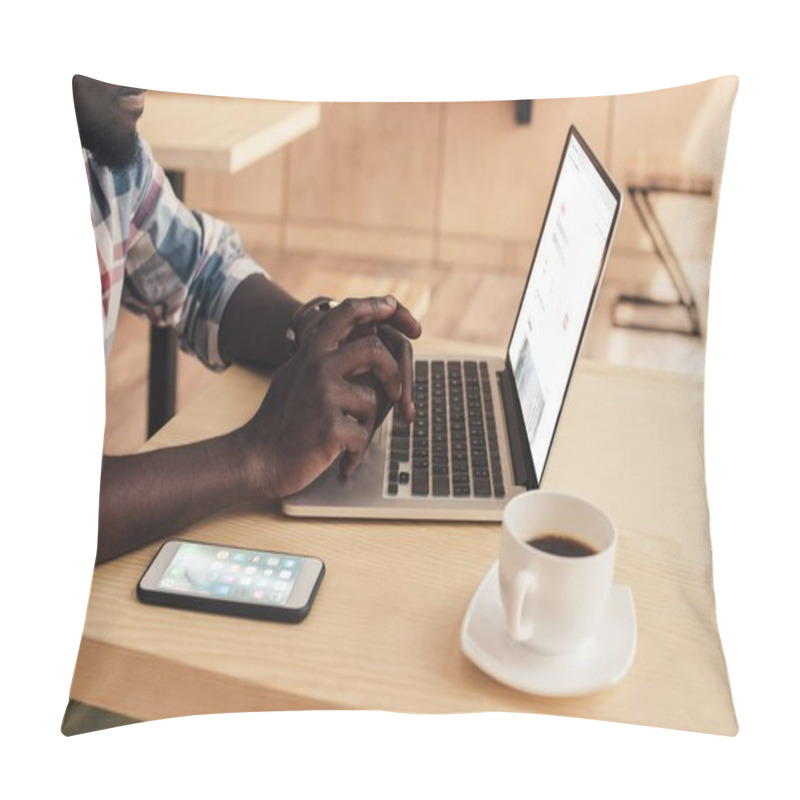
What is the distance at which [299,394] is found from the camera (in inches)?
33.8

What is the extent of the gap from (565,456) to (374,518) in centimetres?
16

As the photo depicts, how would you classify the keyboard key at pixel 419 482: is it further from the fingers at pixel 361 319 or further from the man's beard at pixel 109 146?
the man's beard at pixel 109 146

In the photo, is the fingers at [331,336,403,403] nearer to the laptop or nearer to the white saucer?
the laptop

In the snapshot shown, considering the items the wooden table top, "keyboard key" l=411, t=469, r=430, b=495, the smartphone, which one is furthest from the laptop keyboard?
the wooden table top

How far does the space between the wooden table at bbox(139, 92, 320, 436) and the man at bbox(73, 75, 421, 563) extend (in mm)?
28

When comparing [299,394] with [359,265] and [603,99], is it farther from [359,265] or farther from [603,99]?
[603,99]

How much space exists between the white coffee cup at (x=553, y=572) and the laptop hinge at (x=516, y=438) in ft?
0.37

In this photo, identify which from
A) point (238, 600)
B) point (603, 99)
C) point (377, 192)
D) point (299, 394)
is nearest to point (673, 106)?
point (603, 99)

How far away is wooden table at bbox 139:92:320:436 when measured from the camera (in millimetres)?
927

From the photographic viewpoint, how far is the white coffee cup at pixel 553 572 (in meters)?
0.68

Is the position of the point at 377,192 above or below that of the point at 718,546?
above

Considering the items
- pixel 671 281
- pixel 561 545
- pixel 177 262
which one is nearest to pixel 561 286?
pixel 671 281

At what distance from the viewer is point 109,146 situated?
87 centimetres

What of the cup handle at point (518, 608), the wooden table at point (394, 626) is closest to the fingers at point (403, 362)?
the wooden table at point (394, 626)
